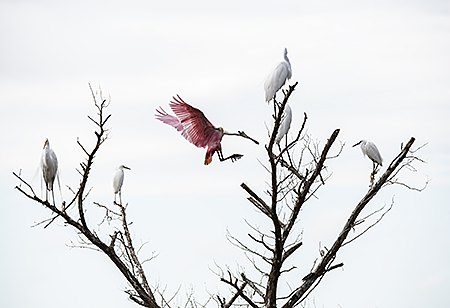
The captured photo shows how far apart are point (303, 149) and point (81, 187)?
236 cm

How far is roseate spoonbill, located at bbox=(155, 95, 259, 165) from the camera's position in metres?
7.54

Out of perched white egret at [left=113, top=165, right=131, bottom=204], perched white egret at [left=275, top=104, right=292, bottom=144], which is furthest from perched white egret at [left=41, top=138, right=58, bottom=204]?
perched white egret at [left=275, top=104, right=292, bottom=144]

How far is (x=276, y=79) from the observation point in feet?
26.3

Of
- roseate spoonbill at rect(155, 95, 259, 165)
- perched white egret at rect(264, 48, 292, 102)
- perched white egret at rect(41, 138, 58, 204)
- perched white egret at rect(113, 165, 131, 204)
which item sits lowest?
roseate spoonbill at rect(155, 95, 259, 165)

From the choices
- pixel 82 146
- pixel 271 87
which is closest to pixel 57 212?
pixel 82 146

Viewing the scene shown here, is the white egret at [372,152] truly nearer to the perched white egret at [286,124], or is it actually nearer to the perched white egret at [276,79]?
the perched white egret at [286,124]

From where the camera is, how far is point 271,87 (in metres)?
7.98

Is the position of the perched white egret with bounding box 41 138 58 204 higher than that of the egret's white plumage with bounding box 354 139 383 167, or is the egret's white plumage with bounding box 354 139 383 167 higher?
the egret's white plumage with bounding box 354 139 383 167

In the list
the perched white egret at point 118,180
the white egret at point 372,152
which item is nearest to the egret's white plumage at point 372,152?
the white egret at point 372,152

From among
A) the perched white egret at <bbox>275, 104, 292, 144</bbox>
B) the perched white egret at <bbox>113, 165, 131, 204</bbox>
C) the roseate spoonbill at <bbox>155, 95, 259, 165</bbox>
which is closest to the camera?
the roseate spoonbill at <bbox>155, 95, 259, 165</bbox>

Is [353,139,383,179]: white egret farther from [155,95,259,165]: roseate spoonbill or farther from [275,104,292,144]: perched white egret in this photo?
[155,95,259,165]: roseate spoonbill

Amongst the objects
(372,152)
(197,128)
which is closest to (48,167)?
(197,128)

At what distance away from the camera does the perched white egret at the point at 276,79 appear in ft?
26.2

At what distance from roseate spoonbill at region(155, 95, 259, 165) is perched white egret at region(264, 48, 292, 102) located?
74 centimetres
